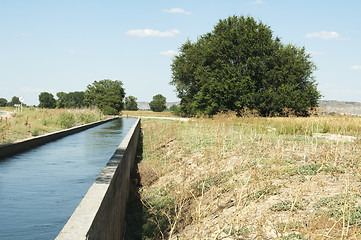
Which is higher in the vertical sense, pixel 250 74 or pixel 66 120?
pixel 250 74

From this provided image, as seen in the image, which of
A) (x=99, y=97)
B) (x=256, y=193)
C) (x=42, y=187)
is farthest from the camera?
(x=99, y=97)

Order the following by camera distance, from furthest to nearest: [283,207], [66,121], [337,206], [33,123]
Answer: [66,121]
[33,123]
[283,207]
[337,206]

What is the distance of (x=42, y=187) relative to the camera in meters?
8.67

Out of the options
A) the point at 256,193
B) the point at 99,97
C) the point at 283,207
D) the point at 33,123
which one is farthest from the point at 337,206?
the point at 99,97

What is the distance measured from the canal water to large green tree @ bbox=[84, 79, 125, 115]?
185 feet

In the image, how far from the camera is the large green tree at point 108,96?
72.6m

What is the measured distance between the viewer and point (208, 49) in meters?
40.1

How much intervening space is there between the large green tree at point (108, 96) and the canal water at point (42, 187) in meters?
56.3

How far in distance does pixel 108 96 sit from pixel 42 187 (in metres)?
73.0

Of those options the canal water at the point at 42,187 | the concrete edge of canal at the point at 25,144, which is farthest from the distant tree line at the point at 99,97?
the canal water at the point at 42,187

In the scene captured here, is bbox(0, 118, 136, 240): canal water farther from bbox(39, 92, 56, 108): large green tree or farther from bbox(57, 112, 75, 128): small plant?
bbox(39, 92, 56, 108): large green tree

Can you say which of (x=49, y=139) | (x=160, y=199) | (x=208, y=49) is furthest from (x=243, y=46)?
(x=160, y=199)

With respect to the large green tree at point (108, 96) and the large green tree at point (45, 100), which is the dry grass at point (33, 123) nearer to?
the large green tree at point (108, 96)

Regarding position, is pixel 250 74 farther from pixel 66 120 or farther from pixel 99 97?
pixel 99 97
